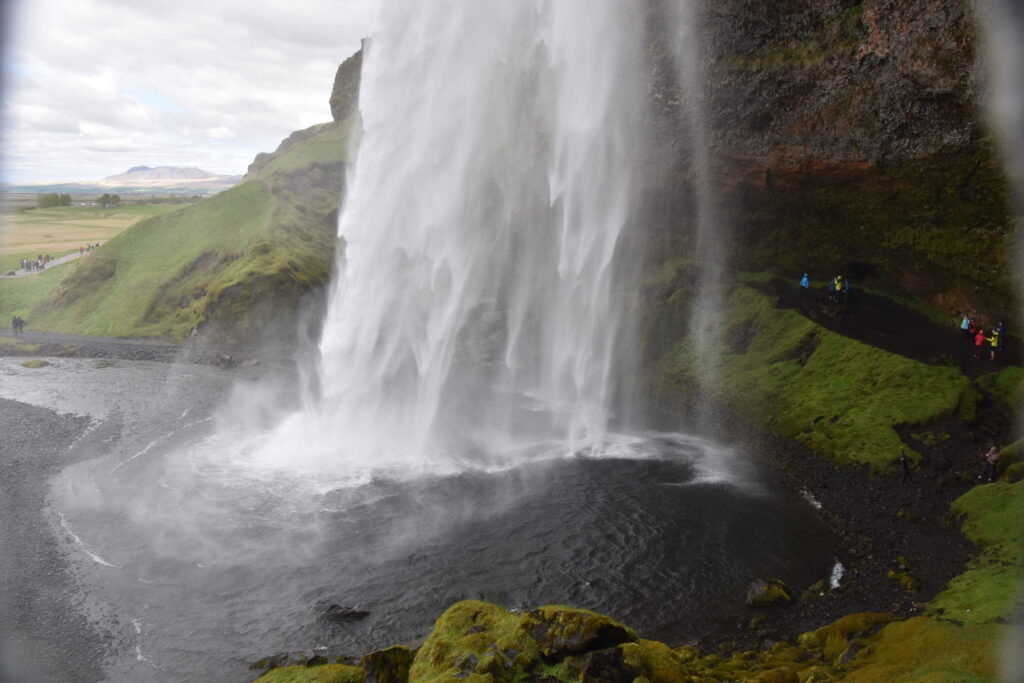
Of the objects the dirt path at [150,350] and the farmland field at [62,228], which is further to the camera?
the farmland field at [62,228]

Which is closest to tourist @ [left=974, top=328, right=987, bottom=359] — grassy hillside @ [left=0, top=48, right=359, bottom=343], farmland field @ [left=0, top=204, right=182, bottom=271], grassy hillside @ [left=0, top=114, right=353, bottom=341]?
grassy hillside @ [left=0, top=48, right=359, bottom=343]

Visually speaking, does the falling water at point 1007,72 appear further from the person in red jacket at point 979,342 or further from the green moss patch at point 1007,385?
the person in red jacket at point 979,342

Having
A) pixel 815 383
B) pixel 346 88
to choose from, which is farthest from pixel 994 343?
pixel 346 88

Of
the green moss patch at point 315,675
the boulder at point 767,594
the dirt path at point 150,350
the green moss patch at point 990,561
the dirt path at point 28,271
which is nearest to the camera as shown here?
the green moss patch at point 315,675

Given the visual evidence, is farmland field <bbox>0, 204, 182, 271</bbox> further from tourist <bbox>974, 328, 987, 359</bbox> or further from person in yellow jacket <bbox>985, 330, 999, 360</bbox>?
person in yellow jacket <bbox>985, 330, 999, 360</bbox>

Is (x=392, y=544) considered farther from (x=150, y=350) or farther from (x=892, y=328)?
(x=150, y=350)

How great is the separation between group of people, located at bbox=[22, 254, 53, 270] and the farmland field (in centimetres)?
177

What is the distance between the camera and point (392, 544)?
26219 millimetres

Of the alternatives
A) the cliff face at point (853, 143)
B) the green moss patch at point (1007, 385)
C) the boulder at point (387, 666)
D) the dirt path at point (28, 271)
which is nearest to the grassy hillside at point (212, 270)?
the dirt path at point (28, 271)

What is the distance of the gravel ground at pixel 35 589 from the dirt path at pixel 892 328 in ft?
138

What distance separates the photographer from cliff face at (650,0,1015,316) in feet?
113

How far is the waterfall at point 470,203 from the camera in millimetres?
44000

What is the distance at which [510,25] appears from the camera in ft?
167

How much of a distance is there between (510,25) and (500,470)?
36.3 metres
